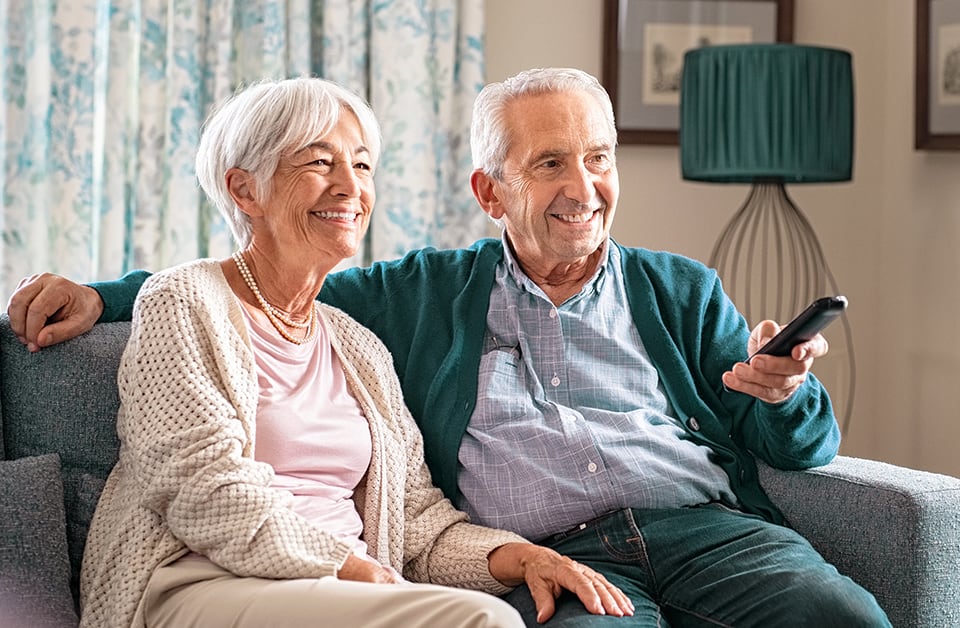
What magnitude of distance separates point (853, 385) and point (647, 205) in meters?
0.85

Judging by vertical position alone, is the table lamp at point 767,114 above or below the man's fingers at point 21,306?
above

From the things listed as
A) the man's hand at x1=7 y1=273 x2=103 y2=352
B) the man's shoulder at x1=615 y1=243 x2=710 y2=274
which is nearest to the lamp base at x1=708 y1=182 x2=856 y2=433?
the man's shoulder at x1=615 y1=243 x2=710 y2=274

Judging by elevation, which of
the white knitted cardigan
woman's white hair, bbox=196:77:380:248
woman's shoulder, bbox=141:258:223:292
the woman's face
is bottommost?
the white knitted cardigan

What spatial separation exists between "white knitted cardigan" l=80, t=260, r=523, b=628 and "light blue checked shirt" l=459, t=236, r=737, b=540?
12 cm

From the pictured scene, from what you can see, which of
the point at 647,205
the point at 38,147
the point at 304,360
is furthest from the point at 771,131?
the point at 38,147

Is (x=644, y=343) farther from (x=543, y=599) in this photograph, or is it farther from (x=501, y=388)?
(x=543, y=599)

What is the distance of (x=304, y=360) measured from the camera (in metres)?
1.89

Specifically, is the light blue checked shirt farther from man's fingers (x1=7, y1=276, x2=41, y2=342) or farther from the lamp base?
the lamp base

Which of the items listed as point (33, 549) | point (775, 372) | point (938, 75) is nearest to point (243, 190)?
point (33, 549)

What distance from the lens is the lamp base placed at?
12.4 ft

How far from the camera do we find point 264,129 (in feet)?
6.20

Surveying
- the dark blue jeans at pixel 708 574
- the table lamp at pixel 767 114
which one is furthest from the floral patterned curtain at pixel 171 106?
the dark blue jeans at pixel 708 574

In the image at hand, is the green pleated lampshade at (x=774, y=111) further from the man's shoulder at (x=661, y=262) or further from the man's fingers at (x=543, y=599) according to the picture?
the man's fingers at (x=543, y=599)

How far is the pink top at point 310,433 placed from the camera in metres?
1.78
